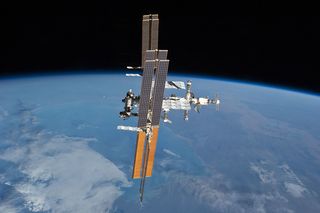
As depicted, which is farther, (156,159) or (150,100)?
(156,159)

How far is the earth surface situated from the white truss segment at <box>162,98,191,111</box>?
655cm

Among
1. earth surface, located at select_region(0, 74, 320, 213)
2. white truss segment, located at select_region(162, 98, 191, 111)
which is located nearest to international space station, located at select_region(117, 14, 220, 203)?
white truss segment, located at select_region(162, 98, 191, 111)

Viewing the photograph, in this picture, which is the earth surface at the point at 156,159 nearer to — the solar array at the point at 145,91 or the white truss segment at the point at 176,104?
the white truss segment at the point at 176,104

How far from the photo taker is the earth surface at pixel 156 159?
10312 mm

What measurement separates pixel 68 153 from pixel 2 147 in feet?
10.7

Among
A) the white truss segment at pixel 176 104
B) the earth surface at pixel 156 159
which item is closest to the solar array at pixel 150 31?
the white truss segment at pixel 176 104

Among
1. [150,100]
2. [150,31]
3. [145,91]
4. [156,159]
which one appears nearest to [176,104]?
[150,100]

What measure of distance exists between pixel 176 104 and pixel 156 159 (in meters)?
9.80

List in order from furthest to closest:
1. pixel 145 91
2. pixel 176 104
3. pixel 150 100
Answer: pixel 176 104
pixel 150 100
pixel 145 91

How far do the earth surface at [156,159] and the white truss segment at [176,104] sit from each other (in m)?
6.55

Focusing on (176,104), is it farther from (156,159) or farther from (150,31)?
(156,159)

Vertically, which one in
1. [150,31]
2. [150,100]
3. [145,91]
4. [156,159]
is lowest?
[156,159]

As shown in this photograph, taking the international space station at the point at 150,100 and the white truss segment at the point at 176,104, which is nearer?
the international space station at the point at 150,100

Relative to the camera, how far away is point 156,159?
44.8 ft
